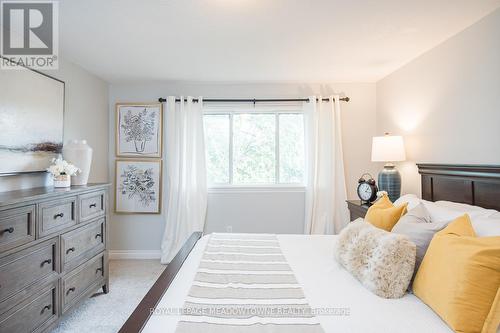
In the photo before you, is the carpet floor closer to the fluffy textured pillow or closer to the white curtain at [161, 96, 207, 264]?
the white curtain at [161, 96, 207, 264]

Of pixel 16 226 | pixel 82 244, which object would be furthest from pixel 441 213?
pixel 82 244

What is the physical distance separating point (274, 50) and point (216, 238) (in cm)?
190

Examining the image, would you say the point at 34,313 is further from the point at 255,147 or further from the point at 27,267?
the point at 255,147

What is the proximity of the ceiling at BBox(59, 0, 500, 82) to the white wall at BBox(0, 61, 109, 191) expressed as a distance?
0.18 m

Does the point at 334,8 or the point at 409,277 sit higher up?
the point at 334,8

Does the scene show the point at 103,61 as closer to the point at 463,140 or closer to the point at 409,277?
the point at 409,277

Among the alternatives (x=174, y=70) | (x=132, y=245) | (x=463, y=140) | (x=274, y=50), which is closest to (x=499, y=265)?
(x=463, y=140)

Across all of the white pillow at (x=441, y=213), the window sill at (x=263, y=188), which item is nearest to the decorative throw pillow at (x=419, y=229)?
the white pillow at (x=441, y=213)

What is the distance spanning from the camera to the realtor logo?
196cm

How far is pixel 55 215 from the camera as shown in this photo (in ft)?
6.74

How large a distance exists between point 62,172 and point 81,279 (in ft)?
3.16

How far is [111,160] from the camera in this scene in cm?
379

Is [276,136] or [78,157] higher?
[276,136]

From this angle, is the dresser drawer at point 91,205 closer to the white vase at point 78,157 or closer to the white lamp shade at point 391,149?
the white vase at point 78,157
